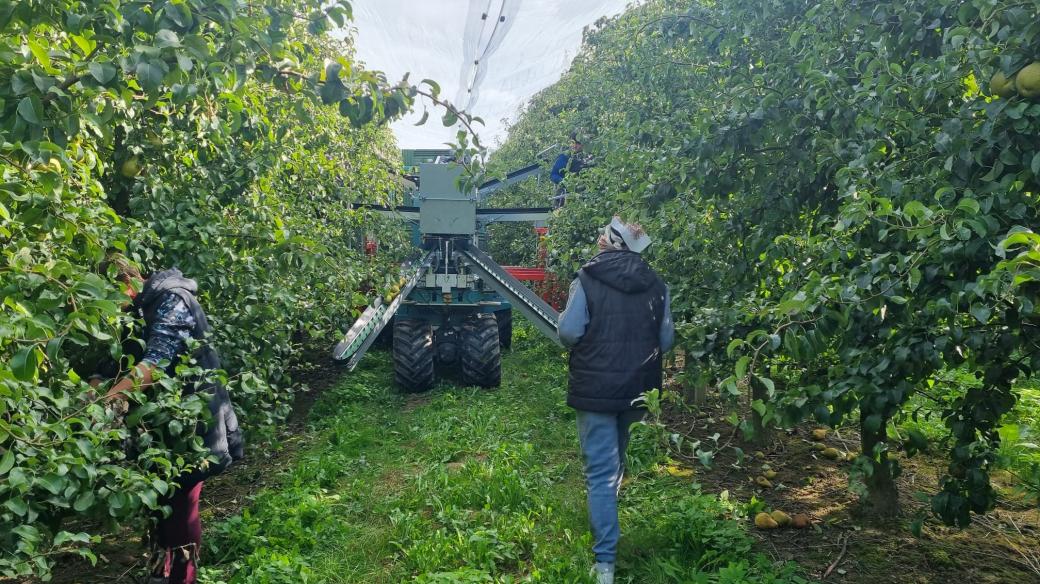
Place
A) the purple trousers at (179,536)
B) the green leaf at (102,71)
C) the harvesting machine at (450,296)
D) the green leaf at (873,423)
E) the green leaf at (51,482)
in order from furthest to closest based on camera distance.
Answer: the harvesting machine at (450,296) < the purple trousers at (179,536) < the green leaf at (873,423) < the green leaf at (51,482) < the green leaf at (102,71)

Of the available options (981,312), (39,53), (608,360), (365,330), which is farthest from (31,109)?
(365,330)

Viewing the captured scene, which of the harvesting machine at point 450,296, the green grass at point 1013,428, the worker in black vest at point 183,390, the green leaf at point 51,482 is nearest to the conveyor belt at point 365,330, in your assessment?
the harvesting machine at point 450,296

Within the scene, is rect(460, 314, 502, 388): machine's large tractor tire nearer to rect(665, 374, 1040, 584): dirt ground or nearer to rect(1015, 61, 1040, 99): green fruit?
rect(665, 374, 1040, 584): dirt ground

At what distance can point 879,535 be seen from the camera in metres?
3.49

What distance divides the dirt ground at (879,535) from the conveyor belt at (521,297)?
6.64 ft

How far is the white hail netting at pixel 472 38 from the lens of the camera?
8914 millimetres

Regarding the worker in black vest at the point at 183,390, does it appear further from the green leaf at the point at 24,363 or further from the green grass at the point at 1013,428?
the green grass at the point at 1013,428

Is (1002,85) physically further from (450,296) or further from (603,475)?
(450,296)

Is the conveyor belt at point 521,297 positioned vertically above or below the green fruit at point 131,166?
below

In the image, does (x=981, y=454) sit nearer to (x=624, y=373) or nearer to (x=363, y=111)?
(x=624, y=373)

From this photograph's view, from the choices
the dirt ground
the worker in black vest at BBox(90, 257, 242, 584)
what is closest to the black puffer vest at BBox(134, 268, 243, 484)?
the worker in black vest at BBox(90, 257, 242, 584)

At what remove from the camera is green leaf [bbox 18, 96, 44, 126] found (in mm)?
1432

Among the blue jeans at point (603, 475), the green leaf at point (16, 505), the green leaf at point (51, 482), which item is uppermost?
the green leaf at point (51, 482)

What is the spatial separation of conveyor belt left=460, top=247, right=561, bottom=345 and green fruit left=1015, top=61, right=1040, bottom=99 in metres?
4.35
